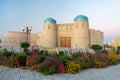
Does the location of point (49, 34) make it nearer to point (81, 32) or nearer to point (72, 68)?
point (81, 32)

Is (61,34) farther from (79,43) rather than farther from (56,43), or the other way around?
(79,43)

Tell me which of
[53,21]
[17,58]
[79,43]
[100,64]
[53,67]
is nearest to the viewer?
[53,67]

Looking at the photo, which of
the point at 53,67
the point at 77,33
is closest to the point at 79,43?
the point at 77,33

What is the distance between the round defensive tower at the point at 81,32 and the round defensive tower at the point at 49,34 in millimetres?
5139

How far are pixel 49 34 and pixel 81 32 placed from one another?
7.36 meters

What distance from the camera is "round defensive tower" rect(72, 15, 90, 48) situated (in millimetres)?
42438

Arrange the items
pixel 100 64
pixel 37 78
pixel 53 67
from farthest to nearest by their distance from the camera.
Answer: pixel 100 64 < pixel 53 67 < pixel 37 78

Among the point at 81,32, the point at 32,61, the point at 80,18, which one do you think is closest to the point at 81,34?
the point at 81,32

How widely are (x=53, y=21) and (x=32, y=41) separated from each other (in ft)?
22.7

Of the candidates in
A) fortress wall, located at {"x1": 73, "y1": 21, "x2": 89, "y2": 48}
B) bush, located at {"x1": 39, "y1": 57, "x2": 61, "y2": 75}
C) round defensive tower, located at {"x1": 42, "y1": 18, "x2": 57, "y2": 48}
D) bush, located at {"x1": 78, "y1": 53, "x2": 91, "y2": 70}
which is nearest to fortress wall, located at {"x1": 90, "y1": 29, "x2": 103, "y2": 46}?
fortress wall, located at {"x1": 73, "y1": 21, "x2": 89, "y2": 48}

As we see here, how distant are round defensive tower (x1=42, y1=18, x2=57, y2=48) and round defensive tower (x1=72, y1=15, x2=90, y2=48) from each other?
5139mm

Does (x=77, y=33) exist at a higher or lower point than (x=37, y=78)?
higher

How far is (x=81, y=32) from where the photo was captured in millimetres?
42438

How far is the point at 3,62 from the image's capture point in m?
11.1
